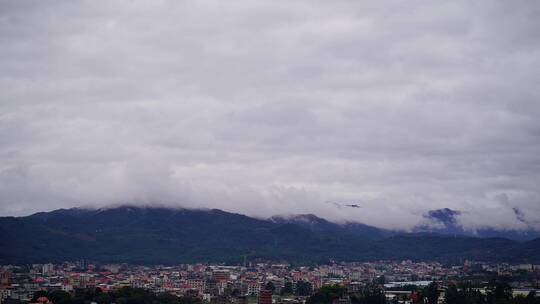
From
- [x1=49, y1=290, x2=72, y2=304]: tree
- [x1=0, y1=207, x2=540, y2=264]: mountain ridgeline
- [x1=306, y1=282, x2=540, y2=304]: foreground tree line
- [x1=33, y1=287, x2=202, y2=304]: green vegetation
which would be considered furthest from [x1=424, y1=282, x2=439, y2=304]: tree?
[x1=0, y1=207, x2=540, y2=264]: mountain ridgeline

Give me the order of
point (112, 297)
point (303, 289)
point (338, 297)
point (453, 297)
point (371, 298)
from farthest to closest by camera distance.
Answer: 1. point (303, 289)
2. point (338, 297)
3. point (371, 298)
4. point (453, 297)
5. point (112, 297)

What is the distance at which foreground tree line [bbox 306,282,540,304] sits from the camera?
194 ft

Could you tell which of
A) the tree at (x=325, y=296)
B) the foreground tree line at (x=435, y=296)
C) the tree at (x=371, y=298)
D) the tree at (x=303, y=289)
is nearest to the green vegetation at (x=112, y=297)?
the tree at (x=325, y=296)

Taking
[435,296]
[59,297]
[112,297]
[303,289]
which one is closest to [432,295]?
[435,296]

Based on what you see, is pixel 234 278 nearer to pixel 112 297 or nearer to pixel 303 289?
pixel 303 289

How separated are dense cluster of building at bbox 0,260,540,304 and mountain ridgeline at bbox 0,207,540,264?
10.3m

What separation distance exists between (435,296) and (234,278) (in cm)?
3823

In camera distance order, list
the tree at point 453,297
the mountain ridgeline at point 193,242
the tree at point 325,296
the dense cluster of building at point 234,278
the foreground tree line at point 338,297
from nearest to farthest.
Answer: the foreground tree line at point 338,297, the tree at point 453,297, the tree at point 325,296, the dense cluster of building at point 234,278, the mountain ridgeline at point 193,242

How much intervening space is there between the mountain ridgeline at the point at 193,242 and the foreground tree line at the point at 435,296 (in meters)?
62.1

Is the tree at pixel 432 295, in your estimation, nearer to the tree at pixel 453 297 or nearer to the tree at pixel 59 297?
the tree at pixel 453 297

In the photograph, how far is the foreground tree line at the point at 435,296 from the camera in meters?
59.2

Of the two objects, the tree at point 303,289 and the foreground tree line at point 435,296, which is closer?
the foreground tree line at point 435,296

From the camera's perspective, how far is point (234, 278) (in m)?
98.8

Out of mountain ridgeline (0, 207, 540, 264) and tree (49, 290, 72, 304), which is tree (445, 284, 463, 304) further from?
mountain ridgeline (0, 207, 540, 264)
